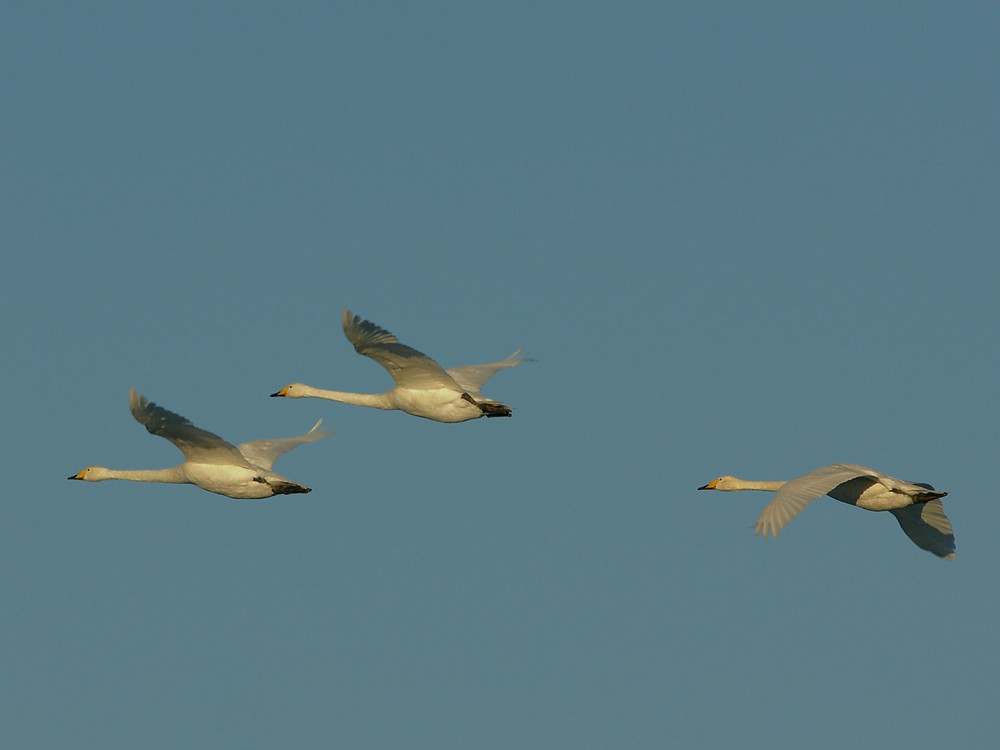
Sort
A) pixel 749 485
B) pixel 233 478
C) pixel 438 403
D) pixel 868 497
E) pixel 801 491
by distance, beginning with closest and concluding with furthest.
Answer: pixel 801 491, pixel 233 478, pixel 868 497, pixel 438 403, pixel 749 485

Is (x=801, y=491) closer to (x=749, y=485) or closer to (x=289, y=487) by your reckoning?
(x=749, y=485)

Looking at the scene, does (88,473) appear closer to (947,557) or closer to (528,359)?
(528,359)

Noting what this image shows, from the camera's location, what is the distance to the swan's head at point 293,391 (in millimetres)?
40812

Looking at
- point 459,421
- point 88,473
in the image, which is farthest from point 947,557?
point 88,473

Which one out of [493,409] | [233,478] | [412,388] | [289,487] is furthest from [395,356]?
[233,478]

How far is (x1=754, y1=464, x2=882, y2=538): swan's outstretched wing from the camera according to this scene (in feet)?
101

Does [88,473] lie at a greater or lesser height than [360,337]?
lesser

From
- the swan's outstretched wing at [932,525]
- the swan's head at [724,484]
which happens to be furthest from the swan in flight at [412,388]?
the swan's outstretched wing at [932,525]

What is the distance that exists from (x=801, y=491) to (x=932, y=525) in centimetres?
602

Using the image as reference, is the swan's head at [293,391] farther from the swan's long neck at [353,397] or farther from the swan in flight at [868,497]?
the swan in flight at [868,497]

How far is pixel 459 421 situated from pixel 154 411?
273 inches

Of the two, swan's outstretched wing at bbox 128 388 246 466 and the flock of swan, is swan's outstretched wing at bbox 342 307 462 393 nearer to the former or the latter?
the flock of swan

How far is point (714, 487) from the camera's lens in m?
40.0

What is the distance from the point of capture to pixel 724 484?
40.0 meters
